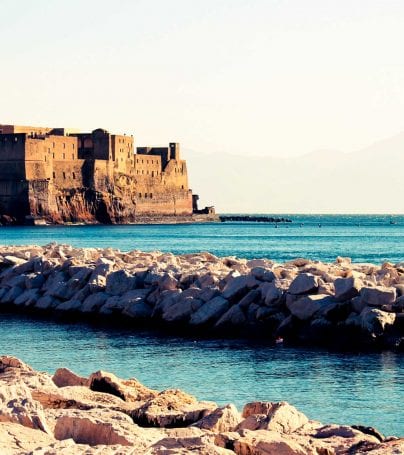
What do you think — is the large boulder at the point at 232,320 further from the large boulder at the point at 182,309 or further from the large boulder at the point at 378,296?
the large boulder at the point at 378,296

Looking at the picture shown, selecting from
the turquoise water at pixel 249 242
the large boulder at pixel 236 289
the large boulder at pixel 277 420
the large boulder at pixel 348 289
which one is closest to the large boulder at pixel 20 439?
the large boulder at pixel 277 420

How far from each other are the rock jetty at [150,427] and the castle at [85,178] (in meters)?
69.4

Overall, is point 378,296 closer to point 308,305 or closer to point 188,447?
point 308,305

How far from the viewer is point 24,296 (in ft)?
56.2

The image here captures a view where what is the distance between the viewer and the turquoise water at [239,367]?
9.12m

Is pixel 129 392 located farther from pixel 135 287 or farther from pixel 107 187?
pixel 107 187

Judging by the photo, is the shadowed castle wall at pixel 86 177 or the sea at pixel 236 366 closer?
the sea at pixel 236 366

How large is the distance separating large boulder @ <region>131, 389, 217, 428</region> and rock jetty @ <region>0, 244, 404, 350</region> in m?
5.03

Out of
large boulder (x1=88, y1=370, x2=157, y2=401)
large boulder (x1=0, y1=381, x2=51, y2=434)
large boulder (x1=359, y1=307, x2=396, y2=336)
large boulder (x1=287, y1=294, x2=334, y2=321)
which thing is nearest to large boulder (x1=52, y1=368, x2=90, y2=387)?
large boulder (x1=88, y1=370, x2=157, y2=401)

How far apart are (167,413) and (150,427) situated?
0.75 ft

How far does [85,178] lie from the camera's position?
82.0 meters

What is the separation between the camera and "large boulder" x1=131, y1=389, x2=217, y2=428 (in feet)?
22.4

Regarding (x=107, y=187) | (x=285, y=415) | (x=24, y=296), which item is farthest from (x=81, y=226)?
(x=285, y=415)

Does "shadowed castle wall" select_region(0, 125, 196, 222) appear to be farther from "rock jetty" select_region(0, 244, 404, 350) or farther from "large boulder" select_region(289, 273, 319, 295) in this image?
"large boulder" select_region(289, 273, 319, 295)
